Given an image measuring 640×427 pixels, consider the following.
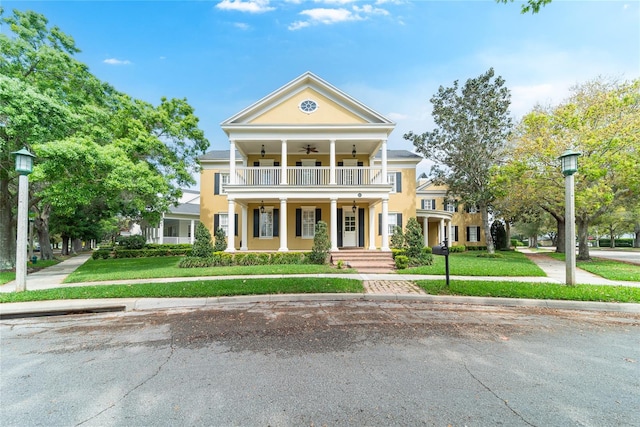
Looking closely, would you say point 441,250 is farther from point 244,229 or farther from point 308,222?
point 244,229

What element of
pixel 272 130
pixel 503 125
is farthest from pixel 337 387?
pixel 503 125

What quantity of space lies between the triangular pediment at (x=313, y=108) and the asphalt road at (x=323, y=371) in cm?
1275

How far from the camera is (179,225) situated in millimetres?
32781

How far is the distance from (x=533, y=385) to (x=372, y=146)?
1515cm

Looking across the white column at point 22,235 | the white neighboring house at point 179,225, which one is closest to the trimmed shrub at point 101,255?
the white neighboring house at point 179,225

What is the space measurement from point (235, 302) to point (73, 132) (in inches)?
404

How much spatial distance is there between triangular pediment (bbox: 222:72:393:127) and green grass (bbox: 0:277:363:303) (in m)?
10.4

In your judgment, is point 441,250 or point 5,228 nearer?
point 441,250

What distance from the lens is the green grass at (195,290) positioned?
743 cm

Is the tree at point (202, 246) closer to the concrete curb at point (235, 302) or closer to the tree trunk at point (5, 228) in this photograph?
the concrete curb at point (235, 302)

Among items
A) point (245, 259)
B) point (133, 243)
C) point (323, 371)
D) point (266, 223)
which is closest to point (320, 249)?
point (245, 259)

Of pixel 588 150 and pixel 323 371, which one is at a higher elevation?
pixel 588 150

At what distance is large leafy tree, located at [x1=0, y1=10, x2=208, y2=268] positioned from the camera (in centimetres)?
1004

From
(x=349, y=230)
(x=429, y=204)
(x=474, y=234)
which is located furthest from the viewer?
(x=429, y=204)
